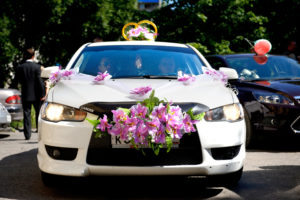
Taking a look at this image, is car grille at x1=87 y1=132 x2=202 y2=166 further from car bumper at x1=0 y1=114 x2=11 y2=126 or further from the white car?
car bumper at x1=0 y1=114 x2=11 y2=126

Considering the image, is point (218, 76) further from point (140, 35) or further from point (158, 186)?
point (140, 35)

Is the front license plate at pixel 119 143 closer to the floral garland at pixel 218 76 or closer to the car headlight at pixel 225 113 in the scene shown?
the car headlight at pixel 225 113

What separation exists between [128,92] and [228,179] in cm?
136

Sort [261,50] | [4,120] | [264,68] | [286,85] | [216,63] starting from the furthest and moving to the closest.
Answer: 1. [4,120]
2. [261,50]
3. [216,63]
4. [264,68]
5. [286,85]

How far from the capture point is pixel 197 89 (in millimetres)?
5180

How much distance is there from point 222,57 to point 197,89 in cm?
455

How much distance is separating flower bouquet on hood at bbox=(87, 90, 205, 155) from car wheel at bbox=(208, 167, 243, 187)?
921 millimetres

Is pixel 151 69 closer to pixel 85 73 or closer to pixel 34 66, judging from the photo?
pixel 85 73

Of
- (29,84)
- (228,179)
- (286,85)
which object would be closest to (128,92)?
(228,179)

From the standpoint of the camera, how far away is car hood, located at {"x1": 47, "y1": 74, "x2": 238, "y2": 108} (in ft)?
16.1

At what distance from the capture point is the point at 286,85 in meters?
8.52

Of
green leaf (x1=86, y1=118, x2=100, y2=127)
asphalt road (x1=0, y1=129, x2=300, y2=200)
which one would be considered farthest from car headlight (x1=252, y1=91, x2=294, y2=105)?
green leaf (x1=86, y1=118, x2=100, y2=127)

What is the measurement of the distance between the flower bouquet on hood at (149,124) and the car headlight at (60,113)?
184 mm

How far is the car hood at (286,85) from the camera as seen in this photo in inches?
327
